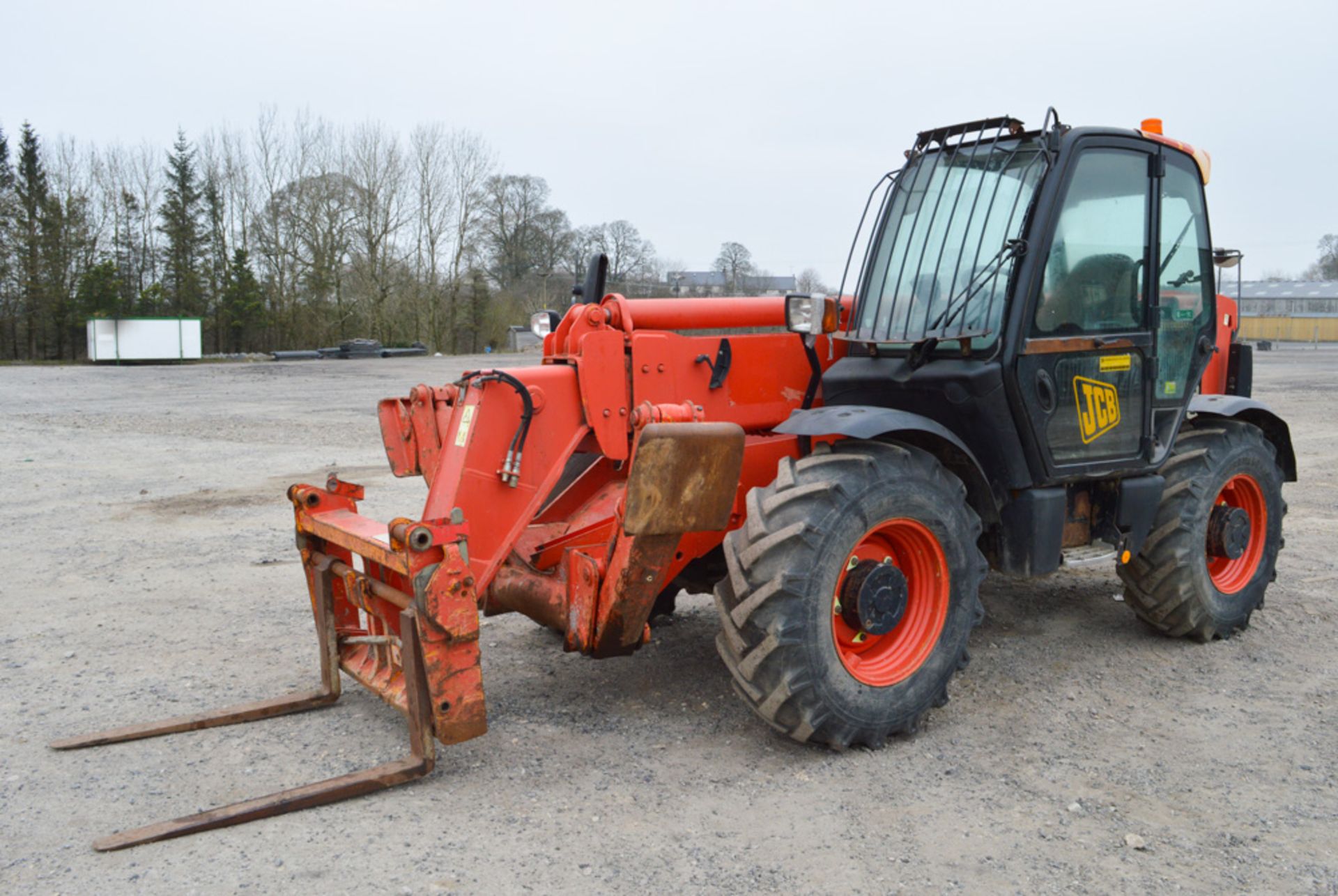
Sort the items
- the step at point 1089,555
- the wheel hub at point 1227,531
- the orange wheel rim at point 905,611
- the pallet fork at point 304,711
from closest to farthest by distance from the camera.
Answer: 1. the pallet fork at point 304,711
2. the orange wheel rim at point 905,611
3. the step at point 1089,555
4. the wheel hub at point 1227,531

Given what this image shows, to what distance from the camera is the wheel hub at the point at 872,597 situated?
4148mm

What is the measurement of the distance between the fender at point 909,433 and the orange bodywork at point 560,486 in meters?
0.38

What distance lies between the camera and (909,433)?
4.57 metres

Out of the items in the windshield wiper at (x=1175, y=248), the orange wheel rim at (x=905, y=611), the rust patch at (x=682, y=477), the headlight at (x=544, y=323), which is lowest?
the orange wheel rim at (x=905, y=611)

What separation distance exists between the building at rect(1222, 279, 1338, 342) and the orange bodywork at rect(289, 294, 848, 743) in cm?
6937

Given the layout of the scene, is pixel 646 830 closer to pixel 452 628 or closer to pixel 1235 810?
pixel 452 628

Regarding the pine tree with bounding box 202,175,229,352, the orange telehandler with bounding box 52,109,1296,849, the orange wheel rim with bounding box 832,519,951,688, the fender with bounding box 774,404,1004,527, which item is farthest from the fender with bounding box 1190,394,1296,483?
the pine tree with bounding box 202,175,229,352

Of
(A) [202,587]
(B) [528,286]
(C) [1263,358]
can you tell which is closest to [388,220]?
(B) [528,286]

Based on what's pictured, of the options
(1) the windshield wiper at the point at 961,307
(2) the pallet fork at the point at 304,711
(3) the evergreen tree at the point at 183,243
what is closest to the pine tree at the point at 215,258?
(3) the evergreen tree at the point at 183,243

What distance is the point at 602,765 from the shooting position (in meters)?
4.05

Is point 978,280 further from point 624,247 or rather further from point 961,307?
point 624,247

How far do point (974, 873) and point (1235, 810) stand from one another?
1.10 meters

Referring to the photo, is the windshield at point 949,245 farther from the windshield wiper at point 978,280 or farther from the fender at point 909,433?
the fender at point 909,433

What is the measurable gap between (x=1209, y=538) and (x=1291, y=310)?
79.8 metres
